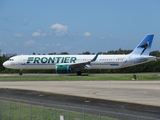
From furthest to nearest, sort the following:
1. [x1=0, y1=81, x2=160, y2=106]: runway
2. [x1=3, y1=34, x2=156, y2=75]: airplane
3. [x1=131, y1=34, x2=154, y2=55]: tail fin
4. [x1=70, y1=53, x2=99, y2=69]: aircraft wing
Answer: [x1=131, y1=34, x2=154, y2=55]: tail fin, [x1=3, y1=34, x2=156, y2=75]: airplane, [x1=70, y1=53, x2=99, y2=69]: aircraft wing, [x1=0, y1=81, x2=160, y2=106]: runway

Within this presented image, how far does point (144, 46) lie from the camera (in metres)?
58.3

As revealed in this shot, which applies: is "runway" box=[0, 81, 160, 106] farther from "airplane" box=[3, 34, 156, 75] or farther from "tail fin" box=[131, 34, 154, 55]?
"tail fin" box=[131, 34, 154, 55]

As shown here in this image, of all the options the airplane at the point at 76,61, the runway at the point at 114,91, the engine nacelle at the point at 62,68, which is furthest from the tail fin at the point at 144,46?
the runway at the point at 114,91

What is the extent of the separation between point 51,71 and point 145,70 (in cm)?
2328

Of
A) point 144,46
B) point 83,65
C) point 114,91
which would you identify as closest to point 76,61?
point 83,65

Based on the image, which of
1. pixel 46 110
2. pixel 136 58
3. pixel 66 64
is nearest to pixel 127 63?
pixel 136 58

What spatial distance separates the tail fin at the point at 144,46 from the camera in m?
58.1

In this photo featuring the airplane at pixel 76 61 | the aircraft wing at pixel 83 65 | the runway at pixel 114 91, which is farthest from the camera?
the airplane at pixel 76 61

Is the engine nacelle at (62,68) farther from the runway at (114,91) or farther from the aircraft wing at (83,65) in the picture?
the runway at (114,91)

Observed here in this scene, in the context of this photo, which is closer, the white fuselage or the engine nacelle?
the engine nacelle

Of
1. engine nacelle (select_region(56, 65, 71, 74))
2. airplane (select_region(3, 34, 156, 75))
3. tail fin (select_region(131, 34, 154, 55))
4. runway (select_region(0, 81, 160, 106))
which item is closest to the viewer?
runway (select_region(0, 81, 160, 106))

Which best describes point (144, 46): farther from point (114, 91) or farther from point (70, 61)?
point (114, 91)

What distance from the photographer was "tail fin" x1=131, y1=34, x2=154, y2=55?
58125 mm

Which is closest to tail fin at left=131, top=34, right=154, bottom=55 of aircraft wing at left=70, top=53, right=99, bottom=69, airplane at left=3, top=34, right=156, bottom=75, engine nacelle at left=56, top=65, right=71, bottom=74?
airplane at left=3, top=34, right=156, bottom=75
